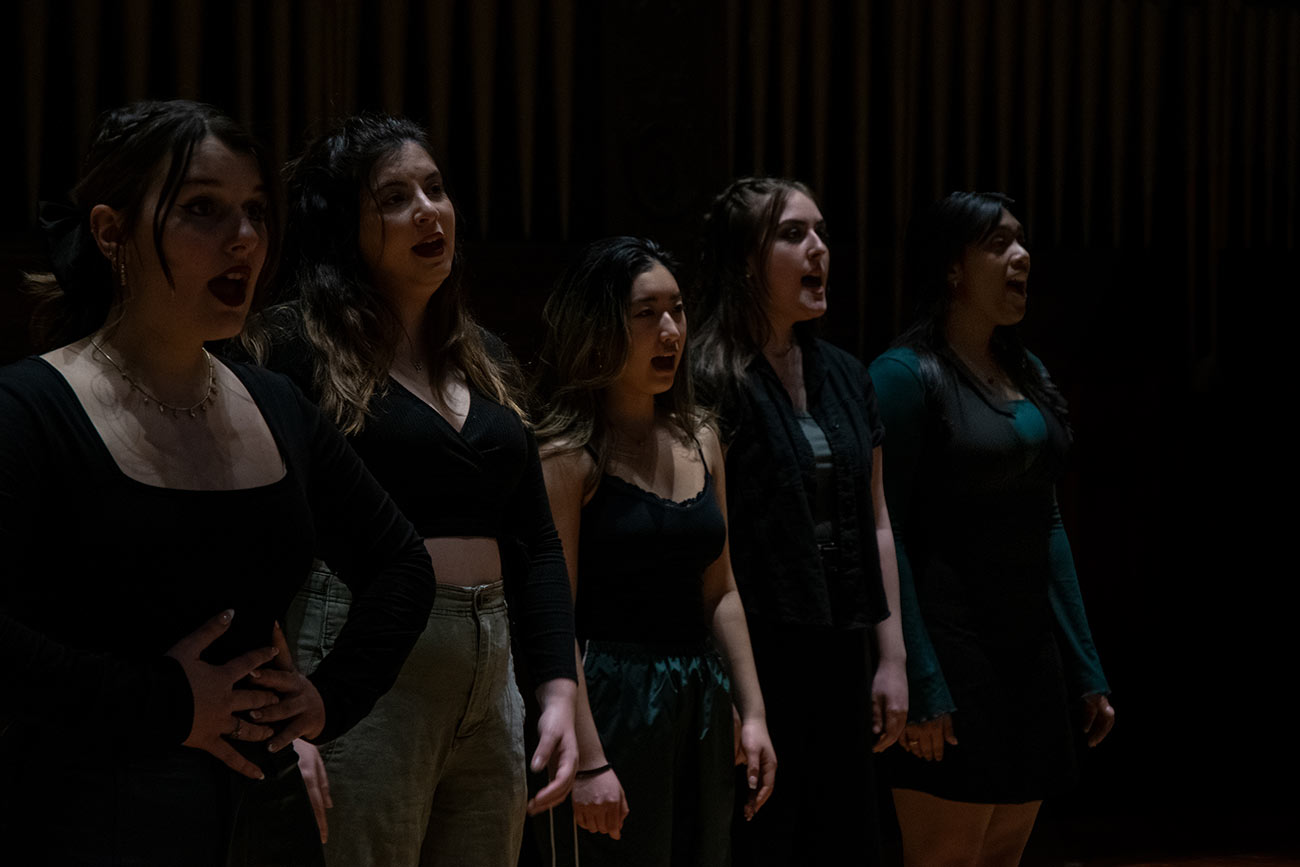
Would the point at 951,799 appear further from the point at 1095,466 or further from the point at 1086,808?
the point at 1095,466

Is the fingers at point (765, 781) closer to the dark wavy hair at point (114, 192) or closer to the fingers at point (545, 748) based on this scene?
the fingers at point (545, 748)

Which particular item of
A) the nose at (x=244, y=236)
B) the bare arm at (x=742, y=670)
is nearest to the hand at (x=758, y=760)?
the bare arm at (x=742, y=670)

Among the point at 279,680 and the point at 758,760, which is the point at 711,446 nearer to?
the point at 758,760

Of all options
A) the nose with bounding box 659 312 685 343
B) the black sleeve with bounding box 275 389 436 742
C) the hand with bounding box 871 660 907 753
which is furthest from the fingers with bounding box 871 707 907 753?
the black sleeve with bounding box 275 389 436 742

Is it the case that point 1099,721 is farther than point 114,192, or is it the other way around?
point 1099,721

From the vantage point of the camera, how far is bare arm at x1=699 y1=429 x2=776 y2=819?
2680mm

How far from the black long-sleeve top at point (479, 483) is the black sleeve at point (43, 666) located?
63 cm

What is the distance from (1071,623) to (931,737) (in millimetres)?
459

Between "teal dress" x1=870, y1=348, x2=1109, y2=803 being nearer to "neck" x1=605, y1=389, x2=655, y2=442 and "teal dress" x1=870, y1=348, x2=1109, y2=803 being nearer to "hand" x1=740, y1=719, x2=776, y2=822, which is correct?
"hand" x1=740, y1=719, x2=776, y2=822

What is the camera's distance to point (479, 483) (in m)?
2.19

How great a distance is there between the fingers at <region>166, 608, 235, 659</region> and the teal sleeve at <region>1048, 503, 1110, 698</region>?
213 centimetres

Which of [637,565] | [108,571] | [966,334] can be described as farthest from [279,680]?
[966,334]

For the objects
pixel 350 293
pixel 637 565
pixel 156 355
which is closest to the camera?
pixel 156 355

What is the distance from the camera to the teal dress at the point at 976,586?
312 cm
